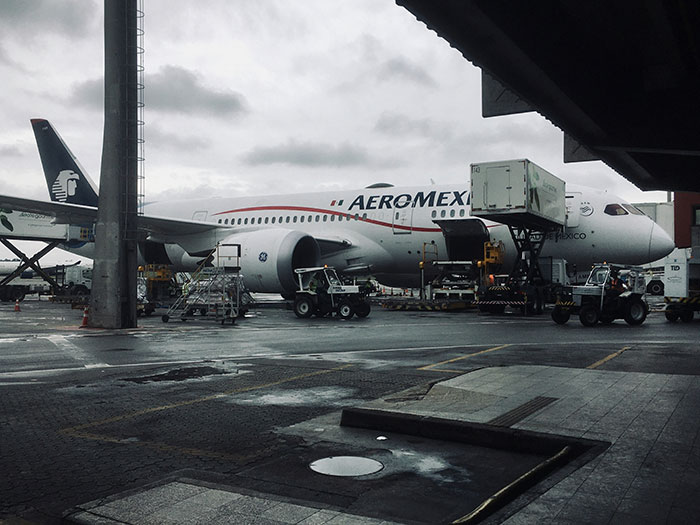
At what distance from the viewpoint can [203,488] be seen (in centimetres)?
419

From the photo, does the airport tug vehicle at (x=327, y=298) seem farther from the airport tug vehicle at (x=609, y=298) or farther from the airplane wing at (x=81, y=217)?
the airport tug vehicle at (x=609, y=298)

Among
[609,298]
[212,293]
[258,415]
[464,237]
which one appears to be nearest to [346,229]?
[464,237]

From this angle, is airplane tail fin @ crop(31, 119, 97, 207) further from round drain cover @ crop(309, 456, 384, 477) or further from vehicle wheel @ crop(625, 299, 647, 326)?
round drain cover @ crop(309, 456, 384, 477)

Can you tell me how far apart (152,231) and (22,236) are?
1526 cm

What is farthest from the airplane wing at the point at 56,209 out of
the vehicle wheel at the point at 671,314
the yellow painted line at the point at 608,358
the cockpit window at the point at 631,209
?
the vehicle wheel at the point at 671,314

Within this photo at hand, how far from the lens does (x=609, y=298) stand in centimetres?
1927

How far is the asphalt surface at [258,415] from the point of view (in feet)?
14.1

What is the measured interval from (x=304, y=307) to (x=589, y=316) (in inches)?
368

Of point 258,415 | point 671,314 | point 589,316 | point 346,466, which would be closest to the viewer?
point 346,466

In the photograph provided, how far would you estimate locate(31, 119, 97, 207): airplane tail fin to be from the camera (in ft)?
104

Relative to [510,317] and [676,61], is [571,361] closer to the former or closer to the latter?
[676,61]

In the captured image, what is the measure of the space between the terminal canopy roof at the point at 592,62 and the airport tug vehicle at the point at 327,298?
1242 cm

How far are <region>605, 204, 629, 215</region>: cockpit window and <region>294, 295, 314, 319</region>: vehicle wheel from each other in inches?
448

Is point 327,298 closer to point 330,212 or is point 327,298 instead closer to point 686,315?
point 330,212
